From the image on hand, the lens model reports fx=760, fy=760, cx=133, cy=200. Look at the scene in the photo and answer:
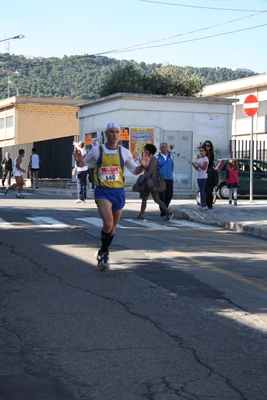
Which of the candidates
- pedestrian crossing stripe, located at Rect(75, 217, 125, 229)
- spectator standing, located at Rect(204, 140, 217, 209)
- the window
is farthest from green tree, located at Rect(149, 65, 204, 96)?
pedestrian crossing stripe, located at Rect(75, 217, 125, 229)

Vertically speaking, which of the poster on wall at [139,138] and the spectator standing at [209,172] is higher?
the poster on wall at [139,138]

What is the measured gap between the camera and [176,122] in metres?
33.2

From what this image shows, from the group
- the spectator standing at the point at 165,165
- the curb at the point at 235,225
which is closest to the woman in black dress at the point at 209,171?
the curb at the point at 235,225

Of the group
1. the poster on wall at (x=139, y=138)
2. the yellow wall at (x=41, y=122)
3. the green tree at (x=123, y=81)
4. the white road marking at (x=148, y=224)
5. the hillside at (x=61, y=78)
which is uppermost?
the hillside at (x=61, y=78)

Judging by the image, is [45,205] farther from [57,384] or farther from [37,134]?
[37,134]

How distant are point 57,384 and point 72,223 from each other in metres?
11.4

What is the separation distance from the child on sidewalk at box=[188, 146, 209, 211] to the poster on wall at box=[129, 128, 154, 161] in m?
12.9

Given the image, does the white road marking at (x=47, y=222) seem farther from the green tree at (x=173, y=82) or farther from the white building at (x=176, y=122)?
the green tree at (x=173, y=82)

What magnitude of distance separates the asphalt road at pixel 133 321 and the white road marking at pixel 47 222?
2624 millimetres

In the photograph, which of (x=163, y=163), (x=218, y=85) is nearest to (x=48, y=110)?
(x=218, y=85)

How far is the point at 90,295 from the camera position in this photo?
8.15 metres

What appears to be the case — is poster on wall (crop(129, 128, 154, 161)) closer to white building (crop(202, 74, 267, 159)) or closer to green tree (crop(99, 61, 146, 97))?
white building (crop(202, 74, 267, 159))

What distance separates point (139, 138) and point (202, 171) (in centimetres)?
1370

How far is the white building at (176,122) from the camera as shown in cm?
3253
